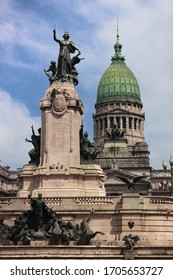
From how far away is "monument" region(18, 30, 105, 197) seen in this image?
148 feet

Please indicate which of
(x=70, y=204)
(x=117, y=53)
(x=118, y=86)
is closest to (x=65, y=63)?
(x=70, y=204)

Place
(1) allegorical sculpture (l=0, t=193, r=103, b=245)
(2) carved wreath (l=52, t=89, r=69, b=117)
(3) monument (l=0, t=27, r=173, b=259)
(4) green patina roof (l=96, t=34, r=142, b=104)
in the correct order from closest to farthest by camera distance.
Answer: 1. (3) monument (l=0, t=27, r=173, b=259)
2. (1) allegorical sculpture (l=0, t=193, r=103, b=245)
3. (2) carved wreath (l=52, t=89, r=69, b=117)
4. (4) green patina roof (l=96, t=34, r=142, b=104)

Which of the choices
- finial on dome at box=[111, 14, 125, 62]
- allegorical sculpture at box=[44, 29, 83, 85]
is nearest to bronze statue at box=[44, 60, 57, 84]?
allegorical sculpture at box=[44, 29, 83, 85]

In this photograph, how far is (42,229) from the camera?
36562 mm

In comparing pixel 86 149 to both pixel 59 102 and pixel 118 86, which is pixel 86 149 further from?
pixel 118 86

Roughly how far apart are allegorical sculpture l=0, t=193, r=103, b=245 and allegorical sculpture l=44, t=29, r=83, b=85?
1527cm

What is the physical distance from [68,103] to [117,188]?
174 ft

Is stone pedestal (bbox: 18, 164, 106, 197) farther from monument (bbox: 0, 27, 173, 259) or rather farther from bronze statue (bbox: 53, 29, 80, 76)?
bronze statue (bbox: 53, 29, 80, 76)

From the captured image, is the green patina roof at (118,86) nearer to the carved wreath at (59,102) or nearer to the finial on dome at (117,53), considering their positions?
the finial on dome at (117,53)

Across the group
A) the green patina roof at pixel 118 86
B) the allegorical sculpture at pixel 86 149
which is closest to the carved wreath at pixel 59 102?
the allegorical sculpture at pixel 86 149

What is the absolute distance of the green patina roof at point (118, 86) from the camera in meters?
132
